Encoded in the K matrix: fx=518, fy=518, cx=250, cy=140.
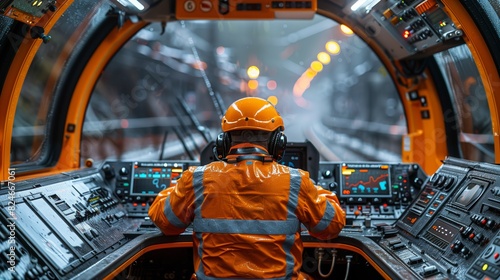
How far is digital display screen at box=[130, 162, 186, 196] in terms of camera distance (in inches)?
195

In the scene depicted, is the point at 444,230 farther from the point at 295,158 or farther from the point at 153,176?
the point at 153,176

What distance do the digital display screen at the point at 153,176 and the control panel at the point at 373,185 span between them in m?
1.41

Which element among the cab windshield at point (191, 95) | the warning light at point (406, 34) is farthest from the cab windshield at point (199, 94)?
the warning light at point (406, 34)

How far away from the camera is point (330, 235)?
124 inches

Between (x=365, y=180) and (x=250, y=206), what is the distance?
233 centimetres

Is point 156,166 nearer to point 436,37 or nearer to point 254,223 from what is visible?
point 254,223

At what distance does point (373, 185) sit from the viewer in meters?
4.89

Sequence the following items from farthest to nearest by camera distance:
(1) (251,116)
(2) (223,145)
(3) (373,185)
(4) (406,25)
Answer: (3) (373,185), (4) (406,25), (2) (223,145), (1) (251,116)

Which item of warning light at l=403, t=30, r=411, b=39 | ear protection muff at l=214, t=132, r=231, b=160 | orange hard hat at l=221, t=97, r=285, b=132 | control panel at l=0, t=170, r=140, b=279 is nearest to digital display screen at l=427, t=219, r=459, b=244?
orange hard hat at l=221, t=97, r=285, b=132

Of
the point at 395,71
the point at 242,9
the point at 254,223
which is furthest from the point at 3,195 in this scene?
the point at 395,71

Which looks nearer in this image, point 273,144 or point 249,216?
point 249,216

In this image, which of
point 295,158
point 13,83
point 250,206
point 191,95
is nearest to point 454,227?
point 250,206

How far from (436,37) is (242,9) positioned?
1725 millimetres

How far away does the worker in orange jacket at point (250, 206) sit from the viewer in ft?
9.27
